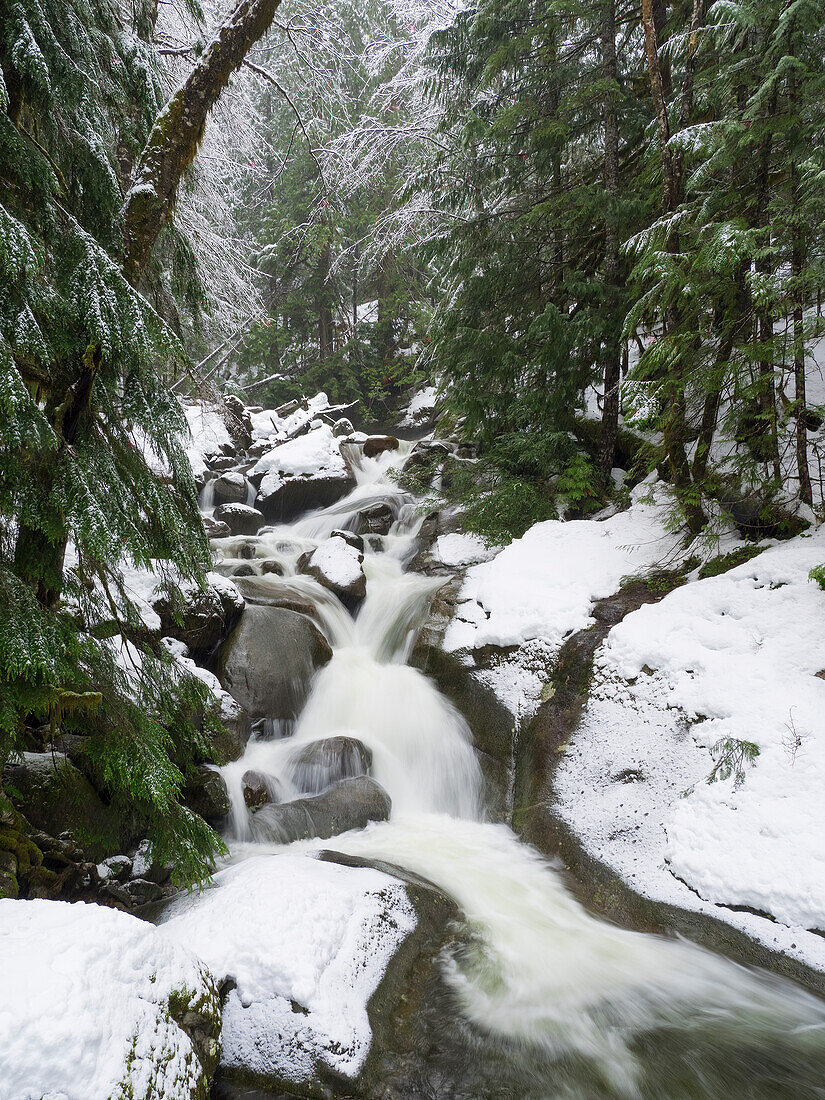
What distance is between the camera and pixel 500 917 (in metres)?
4.24

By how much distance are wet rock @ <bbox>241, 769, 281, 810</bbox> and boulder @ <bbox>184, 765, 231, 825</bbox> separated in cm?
29

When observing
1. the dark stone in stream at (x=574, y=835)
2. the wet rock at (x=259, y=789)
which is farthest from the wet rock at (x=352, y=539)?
the dark stone in stream at (x=574, y=835)

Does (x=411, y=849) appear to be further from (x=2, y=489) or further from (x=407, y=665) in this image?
(x=2, y=489)

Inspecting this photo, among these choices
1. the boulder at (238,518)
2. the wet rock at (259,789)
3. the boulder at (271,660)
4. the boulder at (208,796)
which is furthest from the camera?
A: the boulder at (238,518)

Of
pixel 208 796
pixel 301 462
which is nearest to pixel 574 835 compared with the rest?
pixel 208 796

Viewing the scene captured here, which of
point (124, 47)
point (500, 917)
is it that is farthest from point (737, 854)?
point (124, 47)

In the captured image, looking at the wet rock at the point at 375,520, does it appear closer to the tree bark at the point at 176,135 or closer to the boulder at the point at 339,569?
the boulder at the point at 339,569

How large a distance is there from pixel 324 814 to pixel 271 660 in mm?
2289

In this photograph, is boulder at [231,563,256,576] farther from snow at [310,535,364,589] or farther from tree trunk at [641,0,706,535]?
tree trunk at [641,0,706,535]

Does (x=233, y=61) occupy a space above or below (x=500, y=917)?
above

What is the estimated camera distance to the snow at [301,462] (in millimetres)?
14922

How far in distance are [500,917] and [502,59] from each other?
11.3 meters

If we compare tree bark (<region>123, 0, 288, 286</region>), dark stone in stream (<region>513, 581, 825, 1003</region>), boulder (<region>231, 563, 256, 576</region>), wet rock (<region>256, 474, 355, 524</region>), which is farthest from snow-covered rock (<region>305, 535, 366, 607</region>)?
tree bark (<region>123, 0, 288, 286</region>)

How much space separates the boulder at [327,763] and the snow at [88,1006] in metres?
3.35
